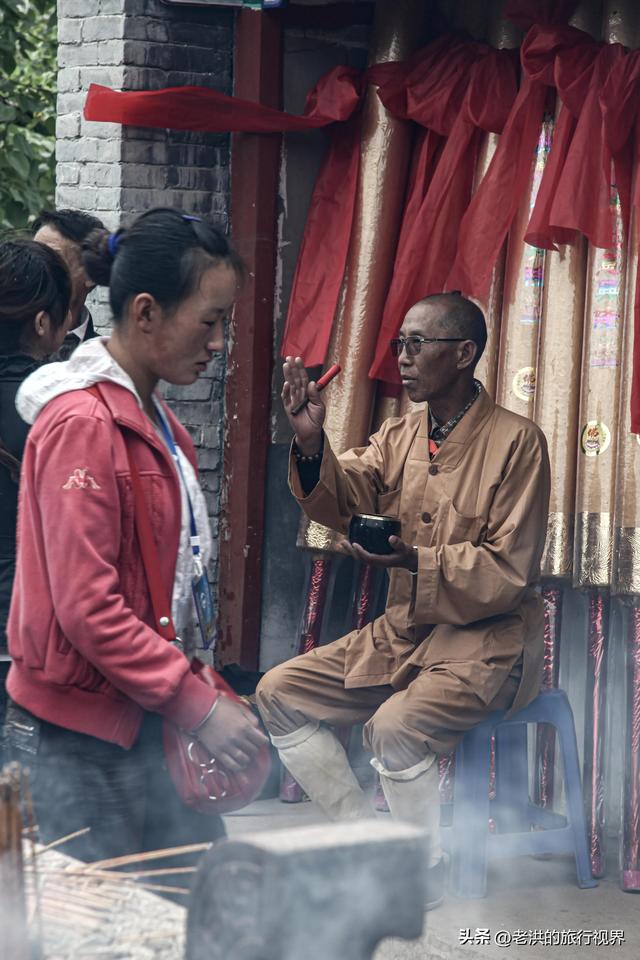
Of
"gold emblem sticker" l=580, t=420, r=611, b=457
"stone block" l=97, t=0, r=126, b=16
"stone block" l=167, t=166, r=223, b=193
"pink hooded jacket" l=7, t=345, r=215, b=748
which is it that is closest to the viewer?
"pink hooded jacket" l=7, t=345, r=215, b=748

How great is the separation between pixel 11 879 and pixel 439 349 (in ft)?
8.66

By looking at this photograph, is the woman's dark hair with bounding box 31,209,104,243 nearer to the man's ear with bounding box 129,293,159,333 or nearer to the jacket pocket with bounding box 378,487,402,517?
the jacket pocket with bounding box 378,487,402,517

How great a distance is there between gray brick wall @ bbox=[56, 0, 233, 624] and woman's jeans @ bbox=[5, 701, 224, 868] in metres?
2.71

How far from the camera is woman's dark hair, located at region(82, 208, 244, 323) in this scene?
8.83 ft

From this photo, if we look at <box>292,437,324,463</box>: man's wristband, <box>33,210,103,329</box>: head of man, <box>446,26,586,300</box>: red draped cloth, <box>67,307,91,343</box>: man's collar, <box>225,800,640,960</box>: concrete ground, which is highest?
<box>446,26,586,300</box>: red draped cloth

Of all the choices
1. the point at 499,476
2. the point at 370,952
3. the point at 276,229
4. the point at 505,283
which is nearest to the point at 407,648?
the point at 499,476

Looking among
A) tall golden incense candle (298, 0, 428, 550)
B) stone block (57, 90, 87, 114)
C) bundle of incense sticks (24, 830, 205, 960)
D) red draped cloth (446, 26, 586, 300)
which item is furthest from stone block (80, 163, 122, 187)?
bundle of incense sticks (24, 830, 205, 960)

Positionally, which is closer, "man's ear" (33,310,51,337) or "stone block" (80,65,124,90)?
"man's ear" (33,310,51,337)

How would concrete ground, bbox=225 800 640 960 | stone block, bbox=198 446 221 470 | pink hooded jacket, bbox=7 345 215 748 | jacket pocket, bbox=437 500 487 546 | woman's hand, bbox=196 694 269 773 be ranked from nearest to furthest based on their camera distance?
1. pink hooded jacket, bbox=7 345 215 748
2. woman's hand, bbox=196 694 269 773
3. concrete ground, bbox=225 800 640 960
4. jacket pocket, bbox=437 500 487 546
5. stone block, bbox=198 446 221 470

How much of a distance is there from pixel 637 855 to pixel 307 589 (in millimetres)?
1545

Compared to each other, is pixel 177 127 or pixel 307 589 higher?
pixel 177 127

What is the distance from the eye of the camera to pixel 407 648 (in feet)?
14.2

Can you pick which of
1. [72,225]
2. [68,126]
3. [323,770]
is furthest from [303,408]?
[68,126]

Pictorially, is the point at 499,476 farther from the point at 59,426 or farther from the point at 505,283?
the point at 59,426
